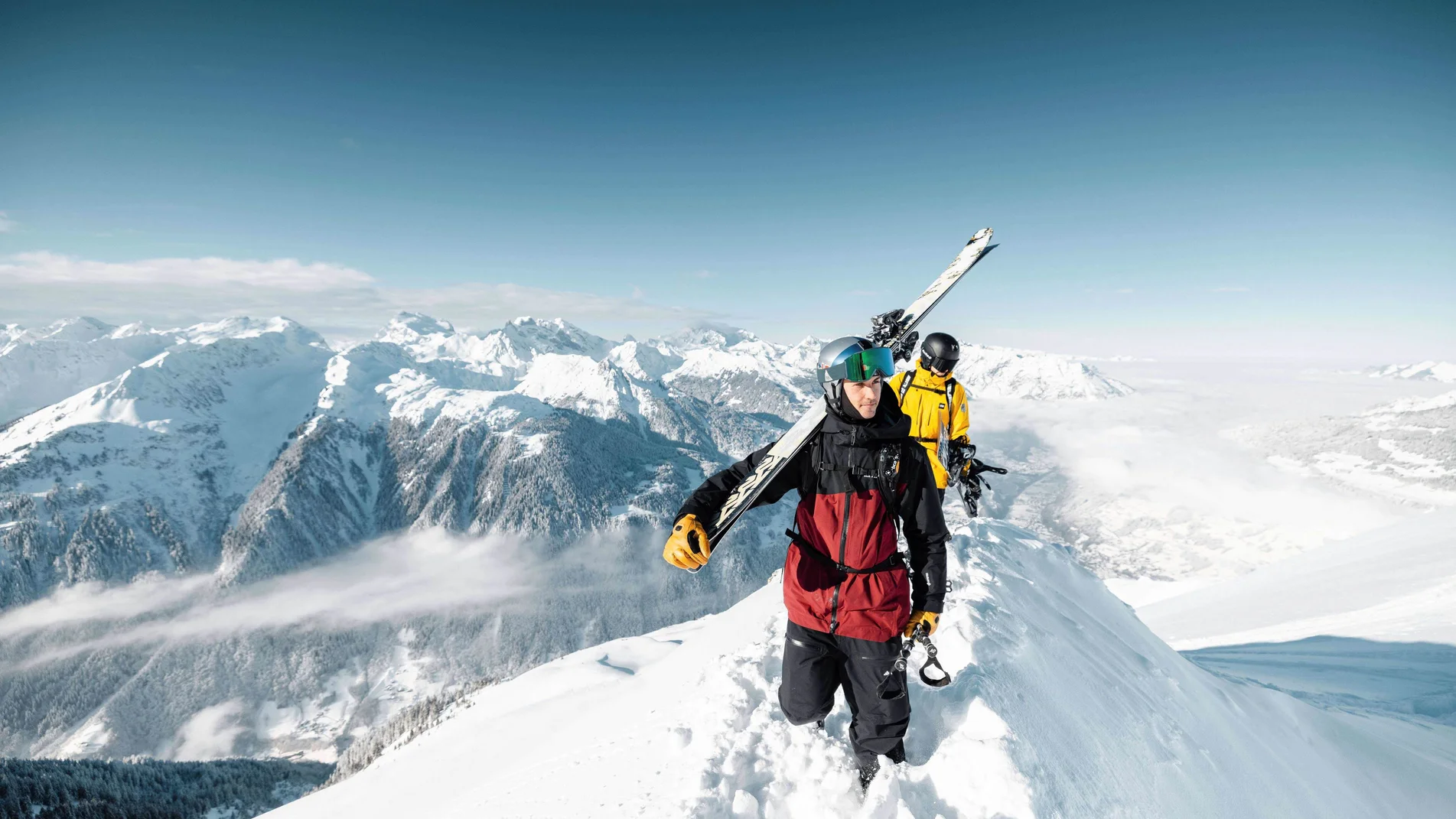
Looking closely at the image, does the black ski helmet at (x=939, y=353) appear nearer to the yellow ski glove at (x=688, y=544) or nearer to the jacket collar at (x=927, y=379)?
the jacket collar at (x=927, y=379)

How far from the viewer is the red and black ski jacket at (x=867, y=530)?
485 cm

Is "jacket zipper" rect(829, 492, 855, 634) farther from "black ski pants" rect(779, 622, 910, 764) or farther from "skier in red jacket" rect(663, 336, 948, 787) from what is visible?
"black ski pants" rect(779, 622, 910, 764)

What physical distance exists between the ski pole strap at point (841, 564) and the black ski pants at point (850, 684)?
64 centimetres

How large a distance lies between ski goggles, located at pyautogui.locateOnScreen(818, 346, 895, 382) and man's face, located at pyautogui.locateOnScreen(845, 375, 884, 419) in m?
0.05

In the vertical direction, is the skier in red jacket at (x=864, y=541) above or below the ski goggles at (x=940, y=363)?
below

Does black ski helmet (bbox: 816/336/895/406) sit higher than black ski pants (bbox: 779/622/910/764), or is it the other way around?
black ski helmet (bbox: 816/336/895/406)

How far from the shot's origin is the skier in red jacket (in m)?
4.82

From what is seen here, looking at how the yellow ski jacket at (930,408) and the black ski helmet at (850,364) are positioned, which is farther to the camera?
the yellow ski jacket at (930,408)

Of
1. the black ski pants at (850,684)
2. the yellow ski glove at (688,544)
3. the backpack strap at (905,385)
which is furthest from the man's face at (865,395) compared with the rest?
the backpack strap at (905,385)

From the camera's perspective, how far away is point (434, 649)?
19700 cm

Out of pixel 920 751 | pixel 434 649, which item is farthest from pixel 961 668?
pixel 434 649

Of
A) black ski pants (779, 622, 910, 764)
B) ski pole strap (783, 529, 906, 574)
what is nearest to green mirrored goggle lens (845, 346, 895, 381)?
ski pole strap (783, 529, 906, 574)

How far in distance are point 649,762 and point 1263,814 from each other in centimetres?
698

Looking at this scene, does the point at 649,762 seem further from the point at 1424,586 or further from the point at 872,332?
the point at 1424,586
